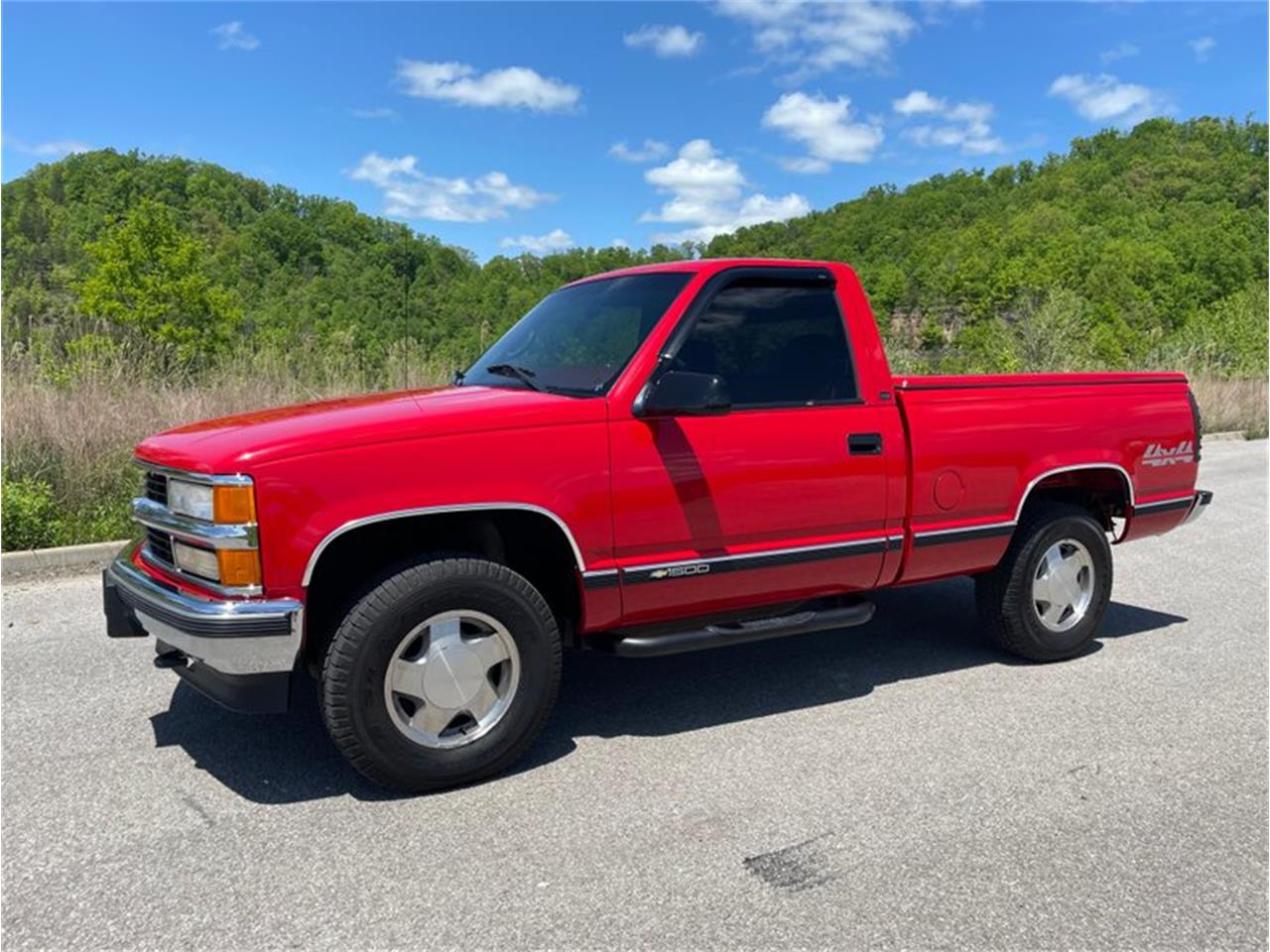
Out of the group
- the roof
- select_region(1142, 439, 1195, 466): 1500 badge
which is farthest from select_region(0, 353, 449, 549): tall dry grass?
select_region(1142, 439, 1195, 466): 1500 badge

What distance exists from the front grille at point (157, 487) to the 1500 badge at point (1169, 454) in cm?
491

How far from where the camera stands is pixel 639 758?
380 centimetres

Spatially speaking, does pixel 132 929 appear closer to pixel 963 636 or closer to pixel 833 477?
pixel 833 477

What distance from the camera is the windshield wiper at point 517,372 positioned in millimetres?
4163

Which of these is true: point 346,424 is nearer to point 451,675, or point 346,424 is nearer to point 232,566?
point 232,566

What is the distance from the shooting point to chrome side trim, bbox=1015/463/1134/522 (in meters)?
4.79

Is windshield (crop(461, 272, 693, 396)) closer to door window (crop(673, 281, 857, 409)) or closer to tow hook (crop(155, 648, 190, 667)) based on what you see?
door window (crop(673, 281, 857, 409))

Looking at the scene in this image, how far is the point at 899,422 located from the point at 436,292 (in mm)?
22831

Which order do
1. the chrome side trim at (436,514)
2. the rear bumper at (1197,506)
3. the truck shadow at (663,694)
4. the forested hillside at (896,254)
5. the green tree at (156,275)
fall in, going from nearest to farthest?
the chrome side trim at (436,514) → the truck shadow at (663,694) → the rear bumper at (1197,506) → the forested hillside at (896,254) → the green tree at (156,275)

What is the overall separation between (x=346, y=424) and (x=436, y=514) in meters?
0.45

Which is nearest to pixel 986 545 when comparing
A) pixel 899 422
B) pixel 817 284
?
pixel 899 422

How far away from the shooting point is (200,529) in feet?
10.6

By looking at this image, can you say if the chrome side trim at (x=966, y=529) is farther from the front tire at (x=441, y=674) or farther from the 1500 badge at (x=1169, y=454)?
the front tire at (x=441, y=674)

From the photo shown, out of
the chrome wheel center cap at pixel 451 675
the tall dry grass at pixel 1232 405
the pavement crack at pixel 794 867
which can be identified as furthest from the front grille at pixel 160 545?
the tall dry grass at pixel 1232 405
